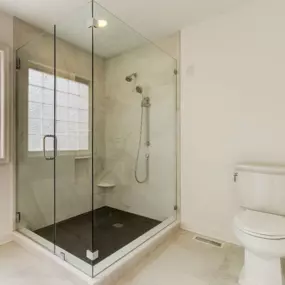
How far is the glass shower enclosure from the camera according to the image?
2137 mm

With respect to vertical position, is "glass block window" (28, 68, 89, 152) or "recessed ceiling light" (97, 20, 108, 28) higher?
"recessed ceiling light" (97, 20, 108, 28)

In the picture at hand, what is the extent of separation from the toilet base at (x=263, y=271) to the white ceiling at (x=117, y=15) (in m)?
2.05

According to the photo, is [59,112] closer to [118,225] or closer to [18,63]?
[18,63]

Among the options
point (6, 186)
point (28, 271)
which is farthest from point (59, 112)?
point (28, 271)

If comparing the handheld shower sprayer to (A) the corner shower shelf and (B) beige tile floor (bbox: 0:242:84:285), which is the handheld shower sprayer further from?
(B) beige tile floor (bbox: 0:242:84:285)

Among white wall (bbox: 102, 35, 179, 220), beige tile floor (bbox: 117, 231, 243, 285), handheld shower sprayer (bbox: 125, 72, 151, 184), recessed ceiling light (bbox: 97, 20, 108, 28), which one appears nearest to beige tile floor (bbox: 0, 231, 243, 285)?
beige tile floor (bbox: 117, 231, 243, 285)

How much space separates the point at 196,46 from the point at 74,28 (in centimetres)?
127

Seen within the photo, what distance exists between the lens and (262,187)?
1.62 metres

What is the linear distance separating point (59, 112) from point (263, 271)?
2.24m

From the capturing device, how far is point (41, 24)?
7.24ft

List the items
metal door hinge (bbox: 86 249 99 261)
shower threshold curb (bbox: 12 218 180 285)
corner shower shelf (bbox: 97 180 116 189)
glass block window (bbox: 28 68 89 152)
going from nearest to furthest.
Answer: shower threshold curb (bbox: 12 218 180 285) → metal door hinge (bbox: 86 249 99 261) → glass block window (bbox: 28 68 89 152) → corner shower shelf (bbox: 97 180 116 189)

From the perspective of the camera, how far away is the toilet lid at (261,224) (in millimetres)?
1288

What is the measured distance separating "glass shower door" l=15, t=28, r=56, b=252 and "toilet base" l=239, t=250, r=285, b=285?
1791mm

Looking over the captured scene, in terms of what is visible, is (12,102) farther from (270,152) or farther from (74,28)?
(270,152)
